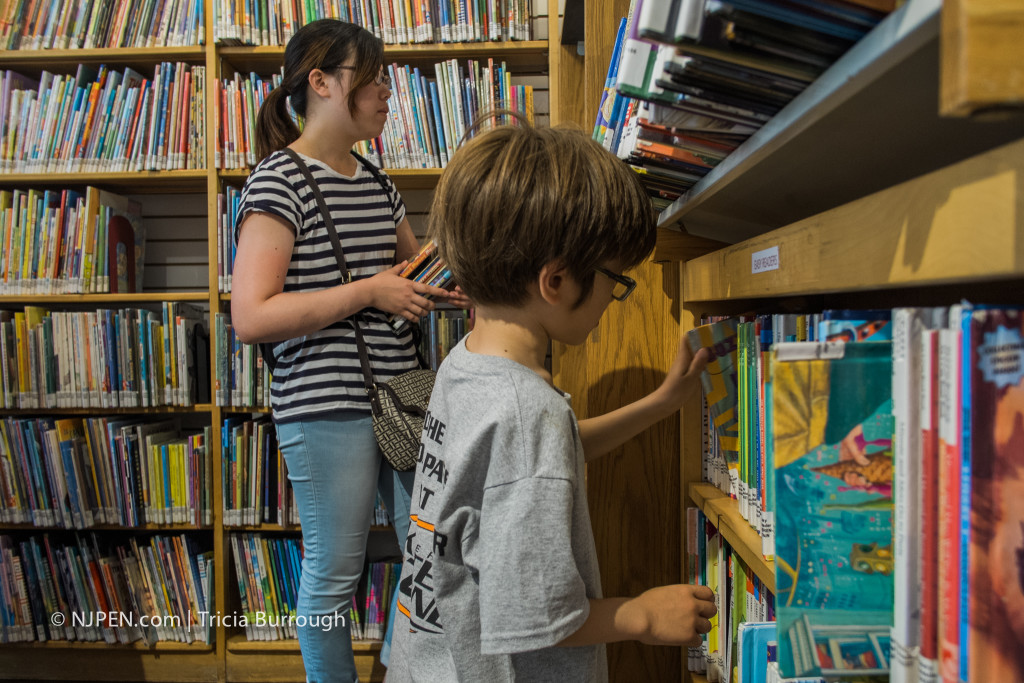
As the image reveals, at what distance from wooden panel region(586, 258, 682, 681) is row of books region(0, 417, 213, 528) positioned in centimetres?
140

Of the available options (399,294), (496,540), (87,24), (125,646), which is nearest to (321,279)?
(399,294)

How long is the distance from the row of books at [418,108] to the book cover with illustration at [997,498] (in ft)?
6.29

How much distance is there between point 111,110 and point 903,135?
7.80 feet

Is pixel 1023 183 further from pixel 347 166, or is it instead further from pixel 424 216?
pixel 424 216

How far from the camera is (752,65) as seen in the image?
57cm

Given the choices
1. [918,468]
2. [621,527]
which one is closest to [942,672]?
[918,468]

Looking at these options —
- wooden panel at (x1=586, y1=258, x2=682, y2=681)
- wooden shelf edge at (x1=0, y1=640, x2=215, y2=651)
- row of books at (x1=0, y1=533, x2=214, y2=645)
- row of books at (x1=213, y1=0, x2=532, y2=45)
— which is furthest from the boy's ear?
wooden shelf edge at (x1=0, y1=640, x2=215, y2=651)

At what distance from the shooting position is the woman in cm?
139

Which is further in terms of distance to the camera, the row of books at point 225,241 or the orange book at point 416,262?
the row of books at point 225,241

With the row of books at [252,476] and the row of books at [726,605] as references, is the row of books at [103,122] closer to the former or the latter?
the row of books at [252,476]

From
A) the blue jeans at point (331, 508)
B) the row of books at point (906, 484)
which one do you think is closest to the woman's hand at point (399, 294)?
the blue jeans at point (331, 508)

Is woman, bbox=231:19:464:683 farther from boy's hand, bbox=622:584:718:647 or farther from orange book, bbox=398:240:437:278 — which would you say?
boy's hand, bbox=622:584:718:647

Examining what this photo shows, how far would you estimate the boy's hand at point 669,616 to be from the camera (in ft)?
2.51

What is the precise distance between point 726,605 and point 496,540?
1.65 feet
